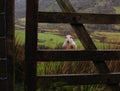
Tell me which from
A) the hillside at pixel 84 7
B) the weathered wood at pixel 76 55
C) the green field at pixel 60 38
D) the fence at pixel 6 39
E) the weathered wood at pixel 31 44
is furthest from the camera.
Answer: the hillside at pixel 84 7

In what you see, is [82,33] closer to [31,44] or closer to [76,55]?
[76,55]

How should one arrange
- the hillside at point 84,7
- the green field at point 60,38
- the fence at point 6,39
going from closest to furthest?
the fence at point 6,39
the green field at point 60,38
the hillside at point 84,7

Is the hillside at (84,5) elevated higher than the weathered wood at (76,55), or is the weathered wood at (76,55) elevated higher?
the hillside at (84,5)

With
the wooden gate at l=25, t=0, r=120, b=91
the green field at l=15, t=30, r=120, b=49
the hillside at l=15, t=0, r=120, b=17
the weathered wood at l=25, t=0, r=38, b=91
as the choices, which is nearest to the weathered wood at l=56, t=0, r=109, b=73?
the wooden gate at l=25, t=0, r=120, b=91

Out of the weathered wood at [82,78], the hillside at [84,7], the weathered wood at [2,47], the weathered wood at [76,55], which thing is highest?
the hillside at [84,7]

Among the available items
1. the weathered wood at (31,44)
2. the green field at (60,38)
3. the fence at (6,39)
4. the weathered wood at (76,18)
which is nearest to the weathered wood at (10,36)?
the fence at (6,39)

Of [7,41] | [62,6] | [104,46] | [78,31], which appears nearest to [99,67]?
[78,31]

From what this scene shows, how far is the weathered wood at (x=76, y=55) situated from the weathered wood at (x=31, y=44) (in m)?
0.10

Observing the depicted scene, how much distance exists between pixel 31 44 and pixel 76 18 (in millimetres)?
650

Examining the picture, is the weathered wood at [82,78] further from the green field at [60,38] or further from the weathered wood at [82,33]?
the green field at [60,38]

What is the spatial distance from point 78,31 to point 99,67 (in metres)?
0.58

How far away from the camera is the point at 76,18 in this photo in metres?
5.10

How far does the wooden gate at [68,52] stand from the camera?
4.99 meters

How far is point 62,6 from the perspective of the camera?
5.06 metres
